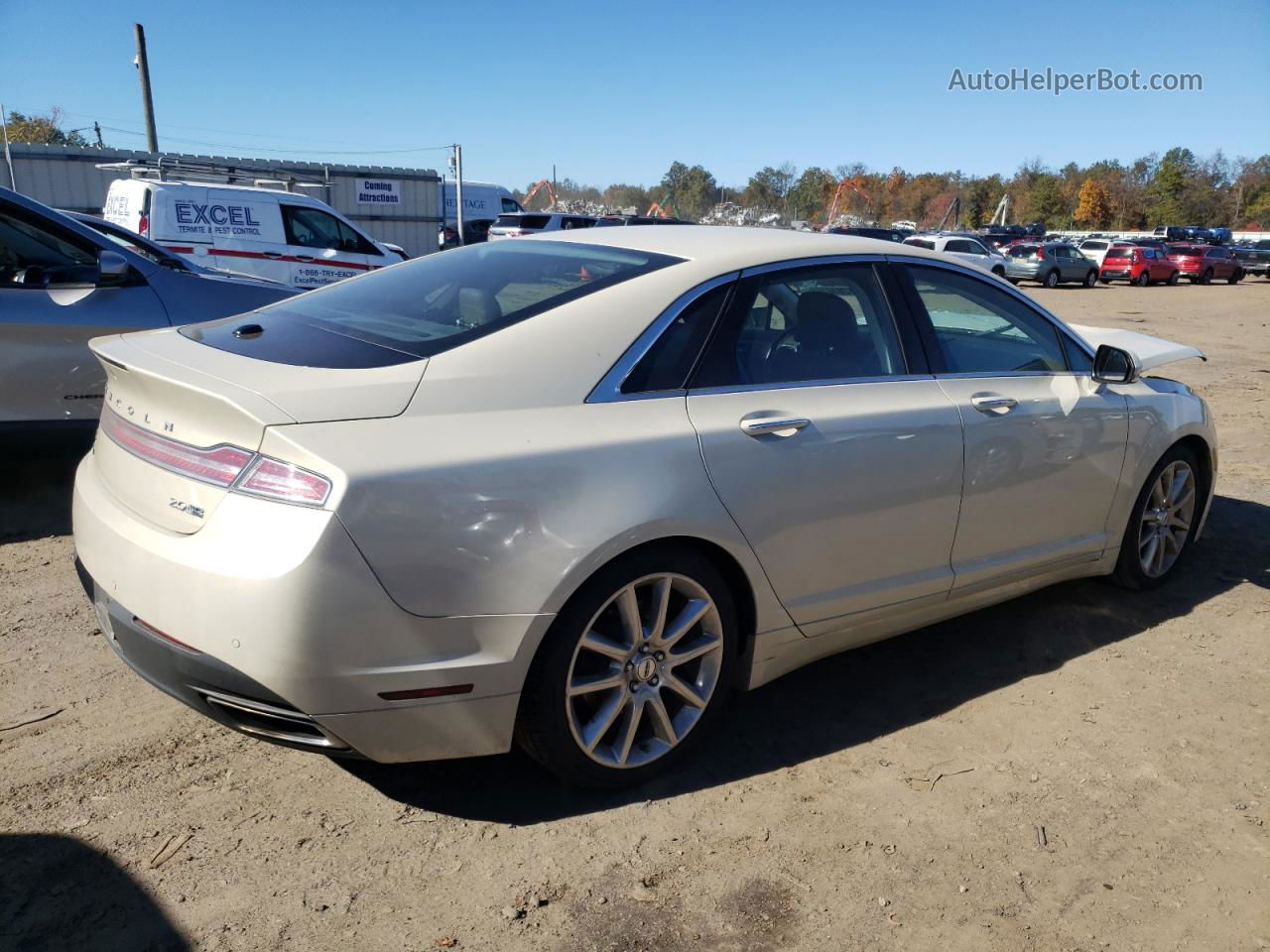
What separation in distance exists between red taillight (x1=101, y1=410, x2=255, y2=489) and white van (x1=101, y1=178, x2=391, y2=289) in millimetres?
12586

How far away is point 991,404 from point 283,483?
8.01ft

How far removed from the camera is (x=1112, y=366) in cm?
399

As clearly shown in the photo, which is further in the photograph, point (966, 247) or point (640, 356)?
point (966, 247)

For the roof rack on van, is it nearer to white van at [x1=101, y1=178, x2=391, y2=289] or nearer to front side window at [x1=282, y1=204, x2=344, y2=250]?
white van at [x1=101, y1=178, x2=391, y2=289]

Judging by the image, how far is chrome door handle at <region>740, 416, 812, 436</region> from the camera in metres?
2.88

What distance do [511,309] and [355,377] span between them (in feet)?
1.82

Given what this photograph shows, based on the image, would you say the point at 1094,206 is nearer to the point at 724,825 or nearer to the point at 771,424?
the point at 771,424

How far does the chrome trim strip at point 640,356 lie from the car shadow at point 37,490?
10.3ft

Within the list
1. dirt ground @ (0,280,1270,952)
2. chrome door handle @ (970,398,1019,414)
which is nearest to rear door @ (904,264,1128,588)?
chrome door handle @ (970,398,1019,414)

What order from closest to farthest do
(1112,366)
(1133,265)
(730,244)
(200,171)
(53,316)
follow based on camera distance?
(730,244)
(1112,366)
(53,316)
(200,171)
(1133,265)

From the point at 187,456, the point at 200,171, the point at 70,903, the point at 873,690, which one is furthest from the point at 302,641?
the point at 200,171

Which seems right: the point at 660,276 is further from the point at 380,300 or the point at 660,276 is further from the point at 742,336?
the point at 380,300

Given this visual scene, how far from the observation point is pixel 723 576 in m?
2.94

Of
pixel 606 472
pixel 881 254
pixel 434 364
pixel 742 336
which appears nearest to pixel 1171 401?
pixel 881 254
